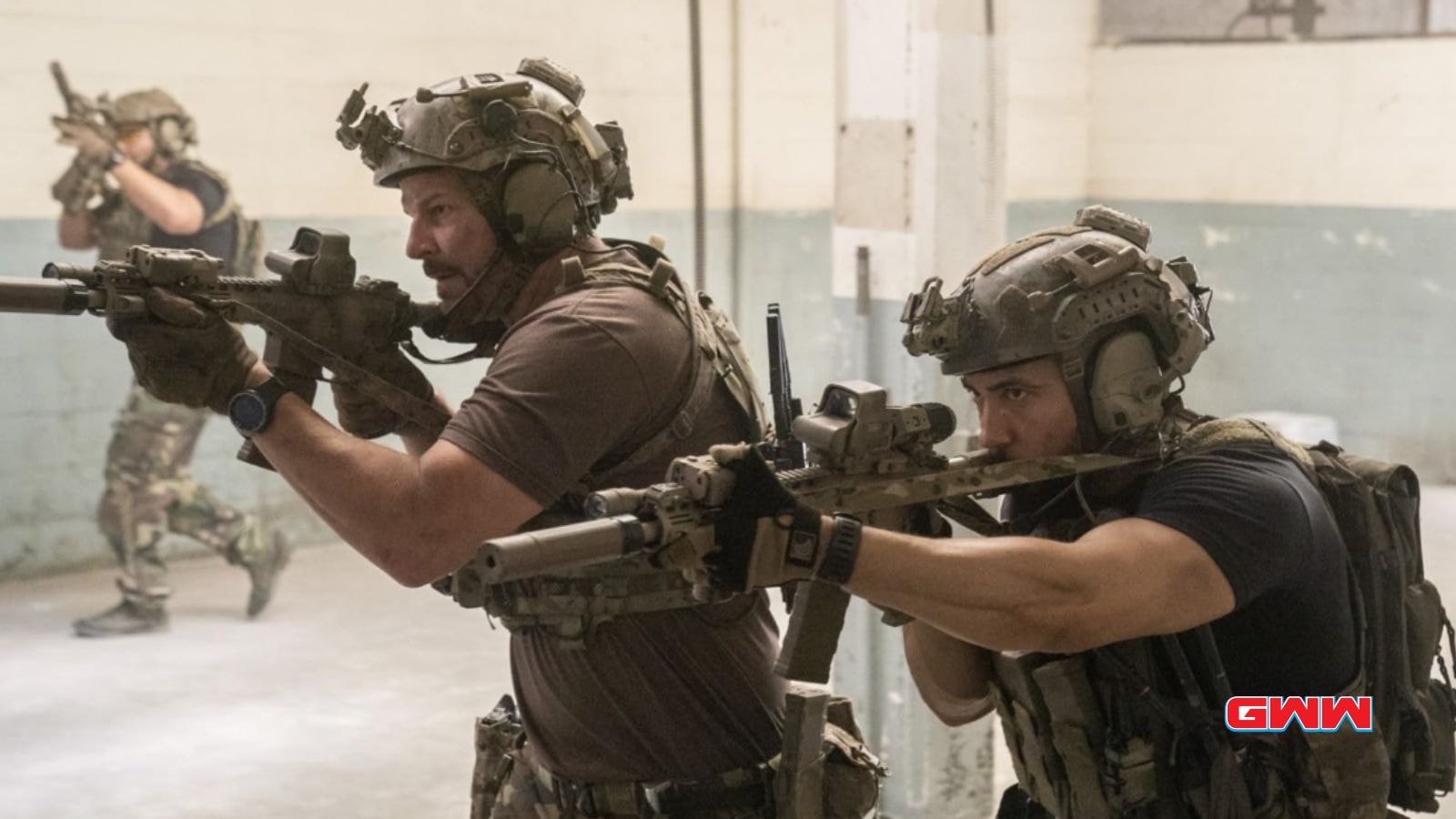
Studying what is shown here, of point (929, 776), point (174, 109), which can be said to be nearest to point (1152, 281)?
point (929, 776)

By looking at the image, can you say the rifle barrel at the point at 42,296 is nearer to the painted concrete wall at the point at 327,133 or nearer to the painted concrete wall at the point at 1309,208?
the painted concrete wall at the point at 327,133

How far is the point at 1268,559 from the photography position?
2137 millimetres

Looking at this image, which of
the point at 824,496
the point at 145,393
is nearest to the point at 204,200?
the point at 145,393

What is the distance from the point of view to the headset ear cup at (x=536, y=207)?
2520 millimetres

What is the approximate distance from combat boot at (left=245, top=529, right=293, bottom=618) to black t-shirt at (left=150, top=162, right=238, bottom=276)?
3.41ft

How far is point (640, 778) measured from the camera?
8.05 feet

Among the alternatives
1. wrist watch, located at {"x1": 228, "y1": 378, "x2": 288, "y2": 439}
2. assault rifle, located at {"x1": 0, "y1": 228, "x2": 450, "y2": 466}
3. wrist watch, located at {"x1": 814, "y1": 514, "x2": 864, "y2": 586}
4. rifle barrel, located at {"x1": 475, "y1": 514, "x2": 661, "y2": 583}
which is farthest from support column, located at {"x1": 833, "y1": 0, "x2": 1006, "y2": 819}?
rifle barrel, located at {"x1": 475, "y1": 514, "x2": 661, "y2": 583}

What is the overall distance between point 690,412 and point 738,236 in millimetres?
5607

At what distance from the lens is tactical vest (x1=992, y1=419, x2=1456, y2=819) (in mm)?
2273

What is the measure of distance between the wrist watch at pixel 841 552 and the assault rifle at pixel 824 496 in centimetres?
10

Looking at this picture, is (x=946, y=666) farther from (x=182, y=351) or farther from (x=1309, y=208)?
(x=1309, y=208)

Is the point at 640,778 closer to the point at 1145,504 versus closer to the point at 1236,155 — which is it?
the point at 1145,504

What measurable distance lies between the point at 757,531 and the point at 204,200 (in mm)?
4883

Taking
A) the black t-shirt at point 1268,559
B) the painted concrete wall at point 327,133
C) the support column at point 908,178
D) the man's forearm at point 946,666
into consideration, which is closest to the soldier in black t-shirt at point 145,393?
the painted concrete wall at point 327,133
